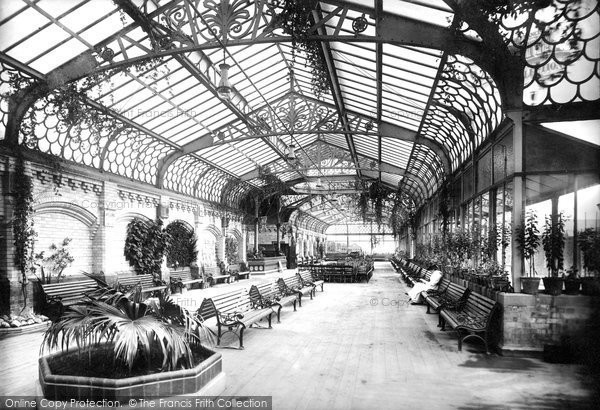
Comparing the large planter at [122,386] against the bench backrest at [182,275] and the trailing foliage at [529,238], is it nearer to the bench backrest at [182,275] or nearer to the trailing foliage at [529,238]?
the trailing foliage at [529,238]

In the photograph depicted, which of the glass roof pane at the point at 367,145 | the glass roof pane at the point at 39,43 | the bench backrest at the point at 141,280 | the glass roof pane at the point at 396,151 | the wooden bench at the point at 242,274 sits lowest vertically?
the wooden bench at the point at 242,274

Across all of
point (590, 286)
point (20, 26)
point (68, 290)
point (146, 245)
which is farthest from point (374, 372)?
point (146, 245)

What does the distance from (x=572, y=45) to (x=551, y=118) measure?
3.54ft

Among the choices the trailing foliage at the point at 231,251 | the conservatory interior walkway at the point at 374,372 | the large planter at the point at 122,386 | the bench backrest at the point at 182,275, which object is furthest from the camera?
the trailing foliage at the point at 231,251

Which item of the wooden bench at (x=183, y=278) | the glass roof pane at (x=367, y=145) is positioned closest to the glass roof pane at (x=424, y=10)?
the glass roof pane at (x=367, y=145)

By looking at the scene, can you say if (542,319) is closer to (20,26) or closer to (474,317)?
(474,317)

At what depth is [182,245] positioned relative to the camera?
16.1 meters

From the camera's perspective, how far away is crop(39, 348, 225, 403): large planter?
131 inches

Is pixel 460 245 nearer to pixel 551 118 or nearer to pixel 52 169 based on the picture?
pixel 551 118

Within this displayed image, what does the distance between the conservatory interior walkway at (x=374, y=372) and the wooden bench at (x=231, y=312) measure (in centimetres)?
35

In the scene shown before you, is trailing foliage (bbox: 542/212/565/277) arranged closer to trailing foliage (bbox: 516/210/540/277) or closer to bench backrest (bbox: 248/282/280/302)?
trailing foliage (bbox: 516/210/540/277)

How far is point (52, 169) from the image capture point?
9.37 metres

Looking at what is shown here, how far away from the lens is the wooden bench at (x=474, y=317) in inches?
241

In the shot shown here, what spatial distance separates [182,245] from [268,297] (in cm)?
823
